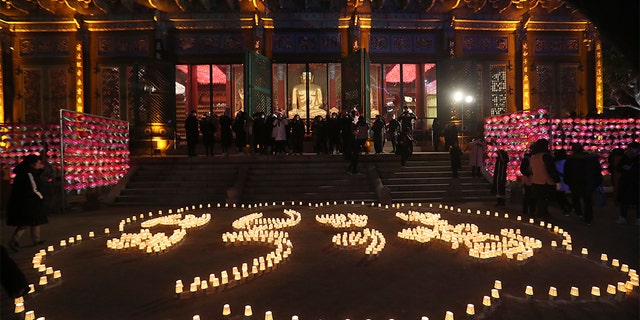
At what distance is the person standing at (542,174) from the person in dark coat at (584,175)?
1.19 ft

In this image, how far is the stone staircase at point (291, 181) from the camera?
12305 mm

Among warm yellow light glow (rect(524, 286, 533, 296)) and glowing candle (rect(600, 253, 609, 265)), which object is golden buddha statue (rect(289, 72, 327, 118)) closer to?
glowing candle (rect(600, 253, 609, 265))

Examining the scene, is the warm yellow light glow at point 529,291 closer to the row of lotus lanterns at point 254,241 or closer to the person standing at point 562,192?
the row of lotus lanterns at point 254,241

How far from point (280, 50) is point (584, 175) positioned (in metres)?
13.8

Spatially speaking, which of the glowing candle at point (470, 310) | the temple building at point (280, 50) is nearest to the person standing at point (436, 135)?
the temple building at point (280, 50)

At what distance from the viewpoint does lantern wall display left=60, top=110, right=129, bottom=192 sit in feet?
38.9

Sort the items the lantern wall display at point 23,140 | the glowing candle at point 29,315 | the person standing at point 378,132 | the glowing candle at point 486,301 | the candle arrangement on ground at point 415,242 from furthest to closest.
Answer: the person standing at point 378,132, the lantern wall display at point 23,140, the candle arrangement on ground at point 415,242, the glowing candle at point 486,301, the glowing candle at point 29,315

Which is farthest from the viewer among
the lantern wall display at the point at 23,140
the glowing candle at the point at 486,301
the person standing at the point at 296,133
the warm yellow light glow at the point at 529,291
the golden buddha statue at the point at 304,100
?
the golden buddha statue at the point at 304,100

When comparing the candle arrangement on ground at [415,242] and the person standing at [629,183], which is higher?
the person standing at [629,183]

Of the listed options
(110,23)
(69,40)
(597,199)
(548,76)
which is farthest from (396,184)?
(69,40)

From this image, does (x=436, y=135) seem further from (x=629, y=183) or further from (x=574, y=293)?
(x=574, y=293)

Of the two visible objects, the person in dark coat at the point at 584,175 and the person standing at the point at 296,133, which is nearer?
the person in dark coat at the point at 584,175

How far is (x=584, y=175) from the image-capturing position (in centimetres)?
852

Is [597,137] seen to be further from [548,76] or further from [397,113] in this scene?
[397,113]
